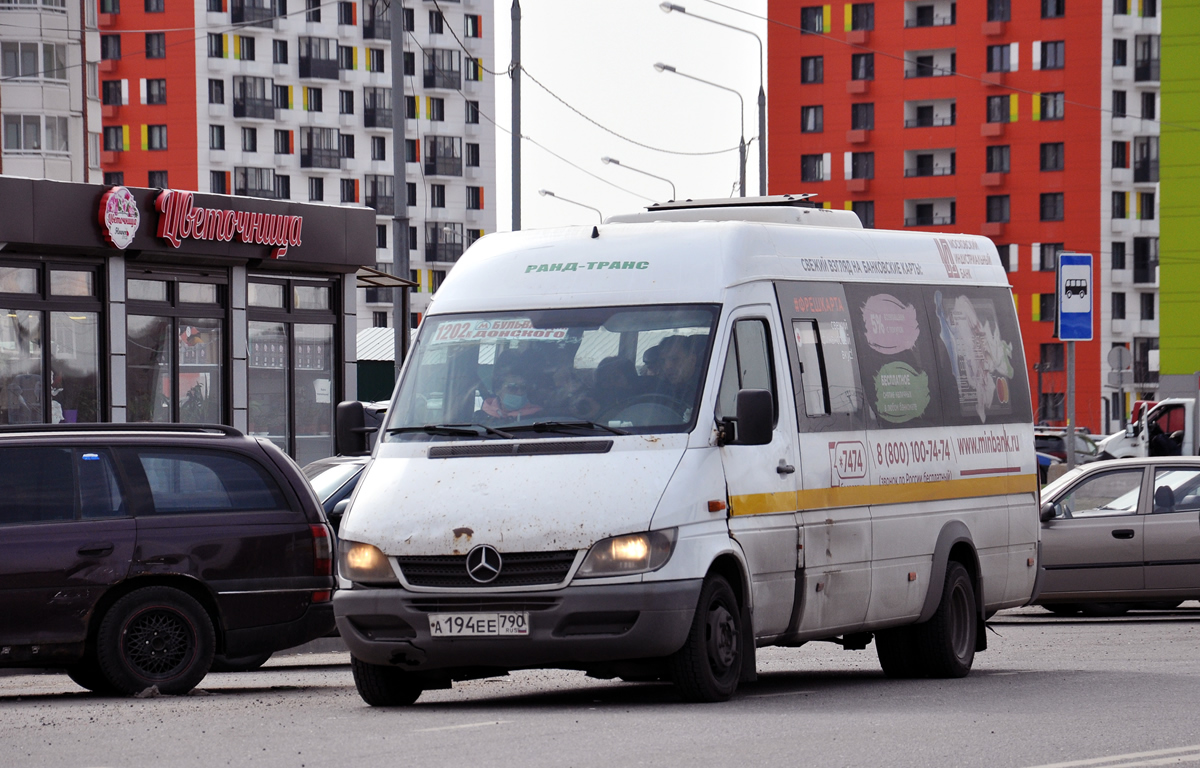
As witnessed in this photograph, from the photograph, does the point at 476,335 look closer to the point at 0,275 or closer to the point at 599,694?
the point at 599,694

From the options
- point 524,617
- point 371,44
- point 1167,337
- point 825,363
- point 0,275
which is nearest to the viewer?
point 524,617

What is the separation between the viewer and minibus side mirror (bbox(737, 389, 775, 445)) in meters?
10.5

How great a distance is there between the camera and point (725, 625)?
35.2 feet

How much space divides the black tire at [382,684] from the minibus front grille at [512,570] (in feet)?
2.59

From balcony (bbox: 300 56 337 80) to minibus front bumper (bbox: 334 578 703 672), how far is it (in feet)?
347

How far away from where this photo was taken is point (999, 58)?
102 meters

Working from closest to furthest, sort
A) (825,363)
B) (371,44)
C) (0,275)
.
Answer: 1. (825,363)
2. (0,275)
3. (371,44)

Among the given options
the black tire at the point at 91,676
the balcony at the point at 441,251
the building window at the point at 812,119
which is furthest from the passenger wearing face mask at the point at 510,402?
the balcony at the point at 441,251

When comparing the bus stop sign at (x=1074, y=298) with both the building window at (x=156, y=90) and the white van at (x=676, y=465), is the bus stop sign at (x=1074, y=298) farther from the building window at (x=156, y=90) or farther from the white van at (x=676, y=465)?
the building window at (x=156, y=90)

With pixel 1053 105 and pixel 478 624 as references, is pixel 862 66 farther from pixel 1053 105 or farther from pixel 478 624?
pixel 478 624

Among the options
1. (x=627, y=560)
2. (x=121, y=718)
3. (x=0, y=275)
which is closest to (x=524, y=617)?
(x=627, y=560)

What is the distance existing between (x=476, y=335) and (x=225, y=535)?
7.79ft

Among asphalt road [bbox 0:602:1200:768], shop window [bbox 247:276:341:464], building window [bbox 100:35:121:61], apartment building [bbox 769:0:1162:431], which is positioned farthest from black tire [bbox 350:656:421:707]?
building window [bbox 100:35:121:61]

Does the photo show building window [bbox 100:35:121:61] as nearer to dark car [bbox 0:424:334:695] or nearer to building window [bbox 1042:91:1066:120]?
building window [bbox 1042:91:1066:120]
